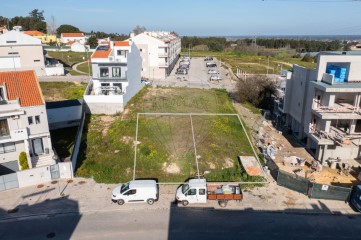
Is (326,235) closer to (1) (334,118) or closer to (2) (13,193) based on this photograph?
(1) (334,118)

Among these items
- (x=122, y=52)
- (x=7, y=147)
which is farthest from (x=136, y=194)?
(x=122, y=52)

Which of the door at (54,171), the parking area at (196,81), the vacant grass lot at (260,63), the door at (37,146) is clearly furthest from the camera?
the vacant grass lot at (260,63)

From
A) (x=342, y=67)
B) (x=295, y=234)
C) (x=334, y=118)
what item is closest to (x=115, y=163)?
(x=295, y=234)

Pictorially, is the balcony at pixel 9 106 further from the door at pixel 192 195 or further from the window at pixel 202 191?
the window at pixel 202 191

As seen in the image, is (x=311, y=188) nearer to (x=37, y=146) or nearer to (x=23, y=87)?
(x=37, y=146)

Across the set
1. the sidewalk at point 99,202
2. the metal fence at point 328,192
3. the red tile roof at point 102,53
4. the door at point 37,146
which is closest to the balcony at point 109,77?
the red tile roof at point 102,53
